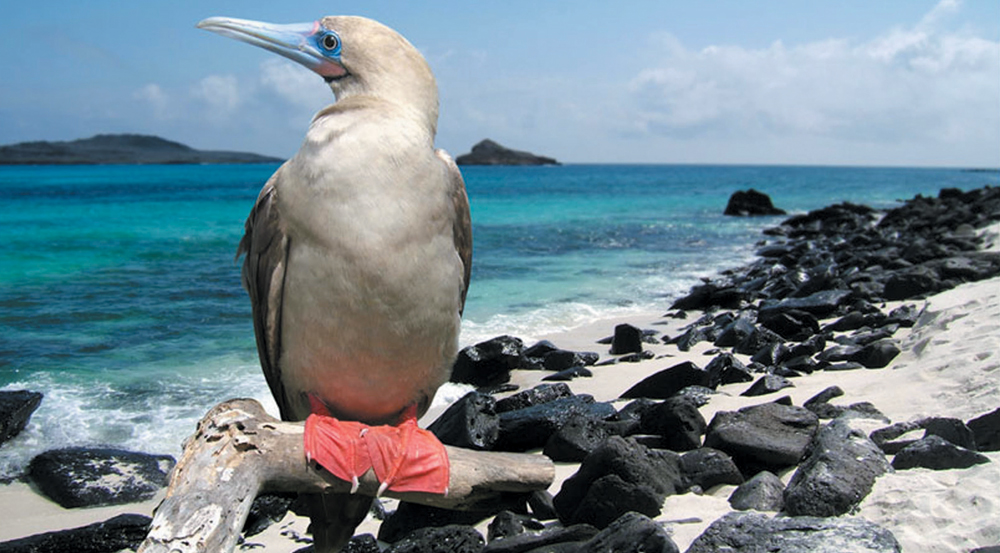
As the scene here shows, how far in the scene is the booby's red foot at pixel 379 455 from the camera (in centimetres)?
313

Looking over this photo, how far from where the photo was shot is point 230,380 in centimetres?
939

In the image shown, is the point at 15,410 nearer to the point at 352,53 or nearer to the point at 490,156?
the point at 352,53

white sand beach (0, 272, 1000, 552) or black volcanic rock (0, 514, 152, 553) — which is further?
black volcanic rock (0, 514, 152, 553)

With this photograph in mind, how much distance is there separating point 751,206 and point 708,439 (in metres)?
34.7

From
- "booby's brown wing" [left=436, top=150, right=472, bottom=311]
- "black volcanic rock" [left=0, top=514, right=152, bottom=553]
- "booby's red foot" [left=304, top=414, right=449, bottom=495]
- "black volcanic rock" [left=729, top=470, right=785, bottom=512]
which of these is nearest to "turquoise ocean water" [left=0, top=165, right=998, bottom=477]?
"black volcanic rock" [left=0, top=514, right=152, bottom=553]

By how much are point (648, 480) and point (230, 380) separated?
643 cm

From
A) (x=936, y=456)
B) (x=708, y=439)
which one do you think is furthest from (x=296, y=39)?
(x=936, y=456)

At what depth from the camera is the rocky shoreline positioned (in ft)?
12.6

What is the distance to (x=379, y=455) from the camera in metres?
3.19

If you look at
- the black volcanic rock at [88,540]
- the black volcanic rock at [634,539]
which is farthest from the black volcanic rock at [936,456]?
the black volcanic rock at [88,540]

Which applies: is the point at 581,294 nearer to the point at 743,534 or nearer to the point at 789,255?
the point at 789,255

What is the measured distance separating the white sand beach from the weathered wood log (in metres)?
1.12

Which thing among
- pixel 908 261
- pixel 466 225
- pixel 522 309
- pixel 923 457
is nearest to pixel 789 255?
pixel 908 261

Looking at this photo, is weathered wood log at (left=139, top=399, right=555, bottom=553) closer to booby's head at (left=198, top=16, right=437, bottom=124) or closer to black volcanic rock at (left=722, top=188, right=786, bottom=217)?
booby's head at (left=198, top=16, right=437, bottom=124)
